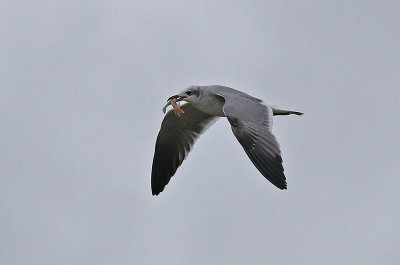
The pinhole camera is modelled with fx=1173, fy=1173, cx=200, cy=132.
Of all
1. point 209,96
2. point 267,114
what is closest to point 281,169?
point 267,114

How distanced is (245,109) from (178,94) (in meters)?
1.93

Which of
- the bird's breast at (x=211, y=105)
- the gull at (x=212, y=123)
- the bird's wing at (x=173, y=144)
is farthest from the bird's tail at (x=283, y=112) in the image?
the bird's wing at (x=173, y=144)

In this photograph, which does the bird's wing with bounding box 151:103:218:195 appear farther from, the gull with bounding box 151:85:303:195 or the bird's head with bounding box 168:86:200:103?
the bird's head with bounding box 168:86:200:103

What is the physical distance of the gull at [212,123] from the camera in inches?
742

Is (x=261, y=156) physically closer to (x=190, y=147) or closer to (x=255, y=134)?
(x=255, y=134)

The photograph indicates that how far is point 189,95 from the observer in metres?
21.2

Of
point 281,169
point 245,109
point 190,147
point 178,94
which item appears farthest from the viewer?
point 190,147

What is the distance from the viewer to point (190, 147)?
2273 cm

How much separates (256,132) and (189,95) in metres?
2.36

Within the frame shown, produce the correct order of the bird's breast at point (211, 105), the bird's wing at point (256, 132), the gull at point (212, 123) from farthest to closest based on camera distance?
the bird's breast at point (211, 105) → the gull at point (212, 123) → the bird's wing at point (256, 132)

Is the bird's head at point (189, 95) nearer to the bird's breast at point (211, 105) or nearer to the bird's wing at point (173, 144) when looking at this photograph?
the bird's breast at point (211, 105)

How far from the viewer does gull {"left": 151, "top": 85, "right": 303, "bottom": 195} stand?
18.8 metres

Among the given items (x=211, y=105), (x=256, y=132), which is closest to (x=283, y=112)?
(x=211, y=105)

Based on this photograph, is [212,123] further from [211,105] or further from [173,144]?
[211,105]
